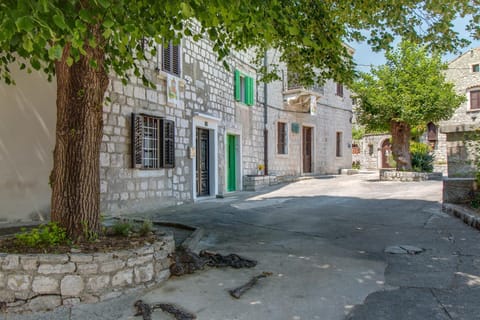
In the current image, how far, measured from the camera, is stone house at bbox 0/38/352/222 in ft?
21.7

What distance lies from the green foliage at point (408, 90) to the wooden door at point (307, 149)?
364 cm

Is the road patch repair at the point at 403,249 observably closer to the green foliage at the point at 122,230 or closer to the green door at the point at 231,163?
the green foliage at the point at 122,230

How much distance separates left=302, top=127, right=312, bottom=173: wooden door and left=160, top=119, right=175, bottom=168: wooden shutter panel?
10133mm

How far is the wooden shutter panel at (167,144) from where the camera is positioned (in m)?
8.95

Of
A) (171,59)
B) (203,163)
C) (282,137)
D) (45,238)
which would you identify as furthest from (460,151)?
(45,238)

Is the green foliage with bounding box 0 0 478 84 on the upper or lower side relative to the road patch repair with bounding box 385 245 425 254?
upper

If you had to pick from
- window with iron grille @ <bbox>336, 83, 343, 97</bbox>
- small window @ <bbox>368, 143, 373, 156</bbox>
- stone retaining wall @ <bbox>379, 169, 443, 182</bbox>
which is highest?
window with iron grille @ <bbox>336, 83, 343, 97</bbox>

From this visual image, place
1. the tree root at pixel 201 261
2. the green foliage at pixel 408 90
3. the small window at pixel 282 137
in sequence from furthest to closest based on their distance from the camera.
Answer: the small window at pixel 282 137 → the green foliage at pixel 408 90 → the tree root at pixel 201 261

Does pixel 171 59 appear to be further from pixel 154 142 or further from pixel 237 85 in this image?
pixel 237 85

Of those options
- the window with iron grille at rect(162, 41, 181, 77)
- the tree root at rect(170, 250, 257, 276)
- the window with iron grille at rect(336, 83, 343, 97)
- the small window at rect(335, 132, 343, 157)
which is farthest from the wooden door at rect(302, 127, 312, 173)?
the tree root at rect(170, 250, 257, 276)

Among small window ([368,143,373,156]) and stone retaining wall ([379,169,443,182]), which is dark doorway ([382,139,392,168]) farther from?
stone retaining wall ([379,169,443,182])

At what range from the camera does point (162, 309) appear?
127 inches

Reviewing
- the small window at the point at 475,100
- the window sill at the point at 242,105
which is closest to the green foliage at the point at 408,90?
the window sill at the point at 242,105

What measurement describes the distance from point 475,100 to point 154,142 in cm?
2667
